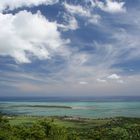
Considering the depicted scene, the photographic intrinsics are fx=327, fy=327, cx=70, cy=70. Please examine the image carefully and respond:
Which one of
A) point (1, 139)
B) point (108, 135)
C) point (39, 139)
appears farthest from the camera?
point (108, 135)

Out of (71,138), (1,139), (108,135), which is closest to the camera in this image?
(1,139)

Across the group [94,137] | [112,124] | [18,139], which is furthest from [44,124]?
[112,124]

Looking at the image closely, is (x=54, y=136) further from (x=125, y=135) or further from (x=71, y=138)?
(x=125, y=135)

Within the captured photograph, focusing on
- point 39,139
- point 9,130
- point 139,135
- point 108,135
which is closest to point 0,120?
point 9,130

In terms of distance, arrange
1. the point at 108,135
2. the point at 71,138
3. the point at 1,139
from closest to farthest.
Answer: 1. the point at 1,139
2. the point at 71,138
3. the point at 108,135

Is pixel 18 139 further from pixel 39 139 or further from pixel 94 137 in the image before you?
pixel 94 137

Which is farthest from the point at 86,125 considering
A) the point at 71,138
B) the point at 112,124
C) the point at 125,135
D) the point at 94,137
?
the point at 71,138

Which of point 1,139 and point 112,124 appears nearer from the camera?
point 1,139

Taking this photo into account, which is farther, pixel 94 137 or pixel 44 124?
pixel 94 137

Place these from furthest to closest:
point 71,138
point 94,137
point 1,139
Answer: point 94,137 → point 71,138 → point 1,139
